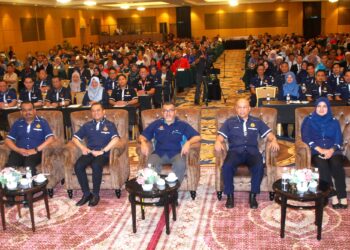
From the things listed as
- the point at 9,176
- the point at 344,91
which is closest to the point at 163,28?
the point at 344,91

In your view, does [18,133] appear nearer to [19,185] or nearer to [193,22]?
[19,185]

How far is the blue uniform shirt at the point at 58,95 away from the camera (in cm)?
912

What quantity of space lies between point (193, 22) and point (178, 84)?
22.7m

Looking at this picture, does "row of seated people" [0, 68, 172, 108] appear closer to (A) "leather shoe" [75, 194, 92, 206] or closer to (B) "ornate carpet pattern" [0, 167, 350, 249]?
(A) "leather shoe" [75, 194, 92, 206]

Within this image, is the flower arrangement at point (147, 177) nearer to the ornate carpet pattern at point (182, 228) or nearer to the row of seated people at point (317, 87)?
the ornate carpet pattern at point (182, 228)

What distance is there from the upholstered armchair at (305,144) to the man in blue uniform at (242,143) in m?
0.34

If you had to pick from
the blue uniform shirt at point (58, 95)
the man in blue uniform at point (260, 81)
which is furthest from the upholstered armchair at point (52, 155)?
the man in blue uniform at point (260, 81)

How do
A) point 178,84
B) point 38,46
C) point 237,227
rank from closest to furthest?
1. point 237,227
2. point 178,84
3. point 38,46

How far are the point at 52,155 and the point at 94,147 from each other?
0.58 metres

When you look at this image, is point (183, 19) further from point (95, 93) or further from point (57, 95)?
point (57, 95)

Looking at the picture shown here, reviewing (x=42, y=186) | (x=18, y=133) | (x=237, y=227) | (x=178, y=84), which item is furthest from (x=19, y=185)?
(x=178, y=84)

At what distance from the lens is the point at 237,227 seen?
5.04 m

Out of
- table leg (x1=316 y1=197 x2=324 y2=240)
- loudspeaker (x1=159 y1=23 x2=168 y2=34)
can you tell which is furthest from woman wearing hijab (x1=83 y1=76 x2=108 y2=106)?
loudspeaker (x1=159 y1=23 x2=168 y2=34)

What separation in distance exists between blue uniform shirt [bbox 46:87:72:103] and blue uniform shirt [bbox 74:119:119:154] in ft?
10.0
